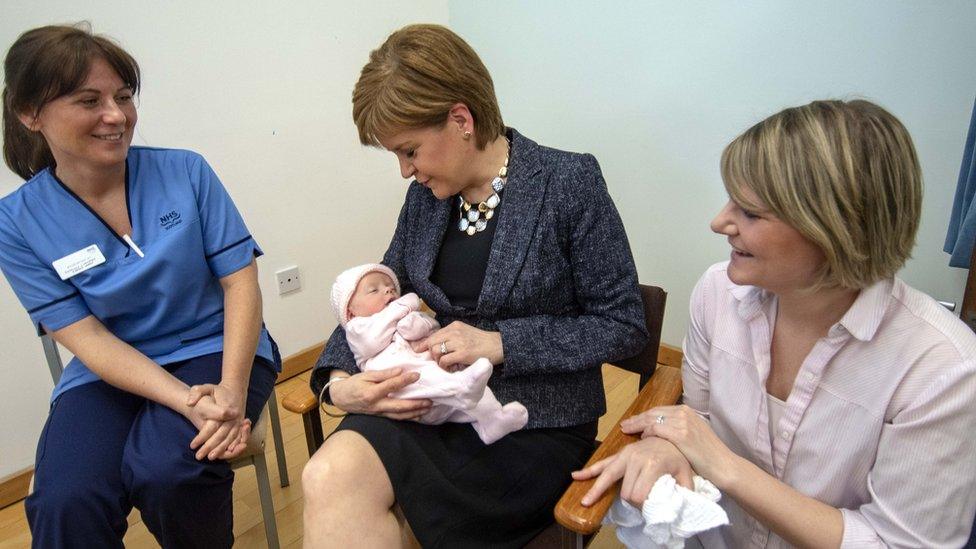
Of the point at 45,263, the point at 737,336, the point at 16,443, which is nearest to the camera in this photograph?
the point at 737,336

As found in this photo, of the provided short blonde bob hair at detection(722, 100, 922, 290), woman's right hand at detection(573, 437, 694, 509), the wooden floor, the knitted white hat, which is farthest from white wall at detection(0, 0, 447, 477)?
short blonde bob hair at detection(722, 100, 922, 290)

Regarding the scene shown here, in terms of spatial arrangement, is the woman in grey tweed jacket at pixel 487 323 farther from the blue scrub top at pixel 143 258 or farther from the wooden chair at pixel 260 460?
the blue scrub top at pixel 143 258

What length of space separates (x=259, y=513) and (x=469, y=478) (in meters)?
1.18

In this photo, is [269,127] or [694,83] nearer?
[694,83]

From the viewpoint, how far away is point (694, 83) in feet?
7.43

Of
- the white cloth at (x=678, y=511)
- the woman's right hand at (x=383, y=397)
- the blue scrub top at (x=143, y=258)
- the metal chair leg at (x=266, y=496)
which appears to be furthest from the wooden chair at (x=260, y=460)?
the white cloth at (x=678, y=511)

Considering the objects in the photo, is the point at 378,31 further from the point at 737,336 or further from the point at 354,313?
the point at 737,336

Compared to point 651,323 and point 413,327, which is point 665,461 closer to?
point 651,323

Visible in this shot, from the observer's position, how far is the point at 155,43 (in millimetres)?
2105

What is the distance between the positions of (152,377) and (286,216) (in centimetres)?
132

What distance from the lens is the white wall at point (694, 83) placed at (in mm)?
1817

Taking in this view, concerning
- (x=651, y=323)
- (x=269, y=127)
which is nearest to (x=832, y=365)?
(x=651, y=323)

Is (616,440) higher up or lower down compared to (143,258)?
lower down

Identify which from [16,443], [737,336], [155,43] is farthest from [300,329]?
[737,336]
